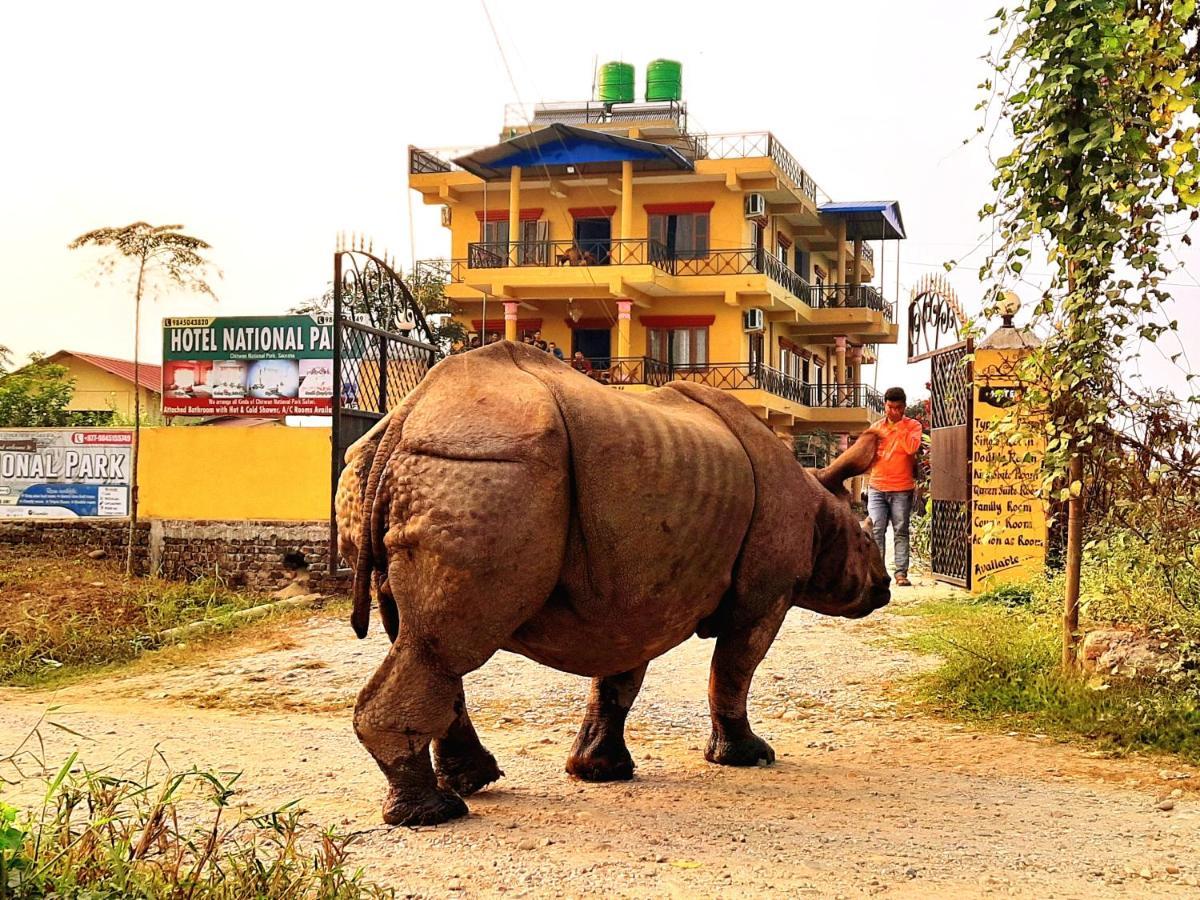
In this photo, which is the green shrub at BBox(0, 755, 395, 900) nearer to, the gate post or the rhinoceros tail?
the rhinoceros tail

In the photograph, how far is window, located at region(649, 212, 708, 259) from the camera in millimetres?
31766

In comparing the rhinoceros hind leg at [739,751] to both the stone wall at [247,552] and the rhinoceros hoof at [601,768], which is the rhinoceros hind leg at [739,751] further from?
the stone wall at [247,552]

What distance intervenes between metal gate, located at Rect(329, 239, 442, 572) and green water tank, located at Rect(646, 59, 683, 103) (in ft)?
77.1

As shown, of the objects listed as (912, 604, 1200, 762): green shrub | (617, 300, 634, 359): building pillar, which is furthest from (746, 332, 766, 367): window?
(912, 604, 1200, 762): green shrub

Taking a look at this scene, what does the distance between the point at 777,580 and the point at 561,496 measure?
4.78ft

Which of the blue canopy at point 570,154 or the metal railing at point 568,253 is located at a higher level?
the blue canopy at point 570,154

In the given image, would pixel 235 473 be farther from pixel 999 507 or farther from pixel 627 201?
pixel 627 201

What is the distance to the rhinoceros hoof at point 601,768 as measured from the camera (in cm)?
555

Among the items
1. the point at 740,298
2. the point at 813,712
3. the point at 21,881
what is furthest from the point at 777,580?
the point at 740,298

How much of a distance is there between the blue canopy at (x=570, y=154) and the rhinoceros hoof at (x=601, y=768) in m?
25.4

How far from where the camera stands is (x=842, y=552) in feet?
20.2

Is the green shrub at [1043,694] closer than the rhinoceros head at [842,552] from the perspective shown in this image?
No

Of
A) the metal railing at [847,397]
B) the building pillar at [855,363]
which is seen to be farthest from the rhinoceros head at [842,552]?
the building pillar at [855,363]

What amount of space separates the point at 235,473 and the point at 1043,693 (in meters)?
9.95
